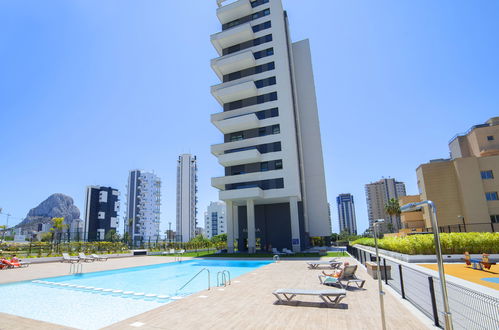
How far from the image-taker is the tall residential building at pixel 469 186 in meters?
36.8

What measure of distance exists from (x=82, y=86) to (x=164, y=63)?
278 inches

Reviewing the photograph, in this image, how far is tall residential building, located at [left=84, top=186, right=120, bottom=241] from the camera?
85562 millimetres

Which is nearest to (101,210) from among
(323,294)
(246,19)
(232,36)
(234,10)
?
(232,36)

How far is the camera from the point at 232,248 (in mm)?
33750

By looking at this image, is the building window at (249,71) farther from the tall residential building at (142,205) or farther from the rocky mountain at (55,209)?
the rocky mountain at (55,209)

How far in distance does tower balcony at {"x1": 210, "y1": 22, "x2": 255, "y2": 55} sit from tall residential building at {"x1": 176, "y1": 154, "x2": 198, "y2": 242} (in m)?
78.0

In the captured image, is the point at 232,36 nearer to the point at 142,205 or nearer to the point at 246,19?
the point at 246,19

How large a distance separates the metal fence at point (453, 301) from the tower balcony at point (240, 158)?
25348mm

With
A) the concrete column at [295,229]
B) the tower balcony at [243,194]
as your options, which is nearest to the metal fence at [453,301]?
the concrete column at [295,229]

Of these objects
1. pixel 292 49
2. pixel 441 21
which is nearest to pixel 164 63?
pixel 441 21

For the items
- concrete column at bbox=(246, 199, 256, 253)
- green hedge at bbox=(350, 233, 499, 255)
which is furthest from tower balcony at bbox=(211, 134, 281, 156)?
green hedge at bbox=(350, 233, 499, 255)

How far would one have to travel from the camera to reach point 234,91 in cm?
3581

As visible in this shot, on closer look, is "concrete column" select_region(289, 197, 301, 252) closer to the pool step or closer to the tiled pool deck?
the tiled pool deck

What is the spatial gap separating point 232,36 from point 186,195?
85.4m
